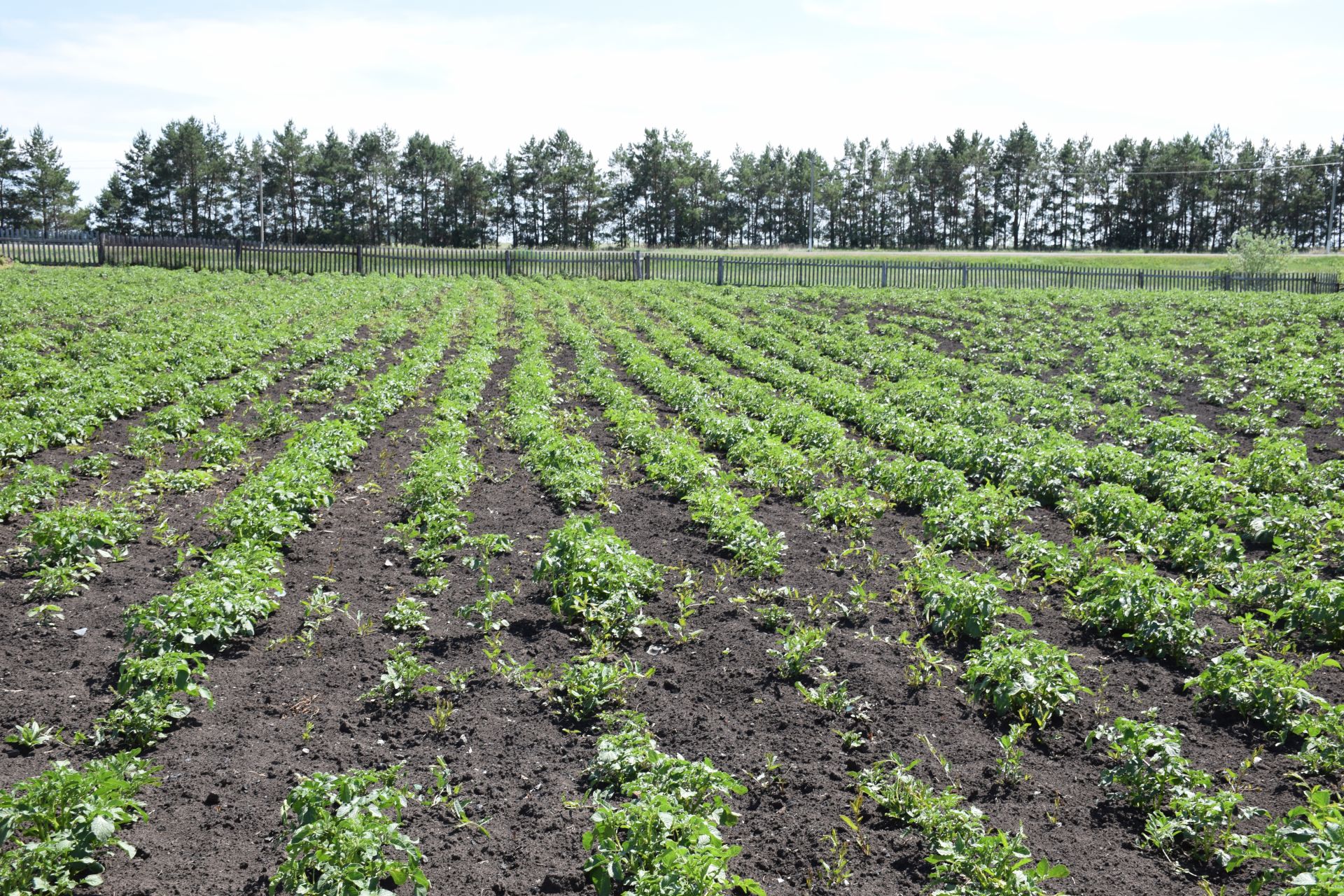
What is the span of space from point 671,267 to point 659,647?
34.7 meters

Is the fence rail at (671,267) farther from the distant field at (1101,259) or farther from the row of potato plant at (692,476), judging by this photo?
the row of potato plant at (692,476)

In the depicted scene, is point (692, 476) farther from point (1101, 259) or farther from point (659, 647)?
point (1101, 259)

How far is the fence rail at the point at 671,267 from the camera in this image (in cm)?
3697

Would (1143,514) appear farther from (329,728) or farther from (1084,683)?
(329,728)

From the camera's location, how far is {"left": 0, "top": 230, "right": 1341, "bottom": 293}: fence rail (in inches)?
1455

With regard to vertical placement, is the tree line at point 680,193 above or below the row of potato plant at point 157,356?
above

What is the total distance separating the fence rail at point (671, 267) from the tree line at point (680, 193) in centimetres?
4287

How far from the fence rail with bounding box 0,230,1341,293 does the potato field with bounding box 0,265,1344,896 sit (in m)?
25.1

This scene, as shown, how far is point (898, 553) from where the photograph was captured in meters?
8.09

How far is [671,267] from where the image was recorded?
39.8m

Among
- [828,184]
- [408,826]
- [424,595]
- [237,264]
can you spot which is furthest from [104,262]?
[828,184]

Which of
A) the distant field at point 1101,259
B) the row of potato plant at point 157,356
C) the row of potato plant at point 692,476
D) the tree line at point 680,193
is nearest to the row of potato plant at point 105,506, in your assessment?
the row of potato plant at point 157,356

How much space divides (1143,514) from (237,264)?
1460 inches

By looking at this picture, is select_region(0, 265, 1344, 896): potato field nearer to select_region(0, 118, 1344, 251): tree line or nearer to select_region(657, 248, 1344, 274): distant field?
select_region(657, 248, 1344, 274): distant field
